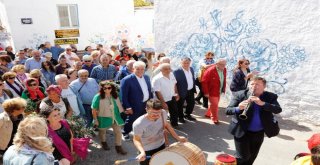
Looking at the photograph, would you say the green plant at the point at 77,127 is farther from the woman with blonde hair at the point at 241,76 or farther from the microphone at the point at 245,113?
the woman with blonde hair at the point at 241,76

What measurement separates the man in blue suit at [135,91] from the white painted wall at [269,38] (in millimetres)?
3293

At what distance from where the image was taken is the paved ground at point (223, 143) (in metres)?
5.79

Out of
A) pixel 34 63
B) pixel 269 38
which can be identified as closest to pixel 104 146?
pixel 34 63

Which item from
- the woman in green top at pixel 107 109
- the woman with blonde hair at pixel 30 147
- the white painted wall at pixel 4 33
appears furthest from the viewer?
the white painted wall at pixel 4 33

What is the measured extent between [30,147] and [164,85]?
3.96 meters

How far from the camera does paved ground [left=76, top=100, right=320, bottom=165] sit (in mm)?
5793

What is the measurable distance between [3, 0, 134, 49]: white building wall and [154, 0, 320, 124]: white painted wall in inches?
329

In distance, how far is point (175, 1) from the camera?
9.24m

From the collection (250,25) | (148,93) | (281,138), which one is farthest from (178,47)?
(281,138)

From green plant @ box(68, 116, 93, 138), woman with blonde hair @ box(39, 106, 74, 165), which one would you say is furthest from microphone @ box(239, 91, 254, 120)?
green plant @ box(68, 116, 93, 138)

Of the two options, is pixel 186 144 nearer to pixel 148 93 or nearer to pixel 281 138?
pixel 148 93

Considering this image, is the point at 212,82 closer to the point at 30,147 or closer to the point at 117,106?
the point at 117,106

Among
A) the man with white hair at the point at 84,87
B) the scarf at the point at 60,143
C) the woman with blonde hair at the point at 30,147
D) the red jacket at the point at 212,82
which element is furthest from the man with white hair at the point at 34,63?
the woman with blonde hair at the point at 30,147

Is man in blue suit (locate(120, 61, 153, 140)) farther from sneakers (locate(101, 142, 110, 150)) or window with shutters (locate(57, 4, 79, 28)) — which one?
window with shutters (locate(57, 4, 79, 28))
